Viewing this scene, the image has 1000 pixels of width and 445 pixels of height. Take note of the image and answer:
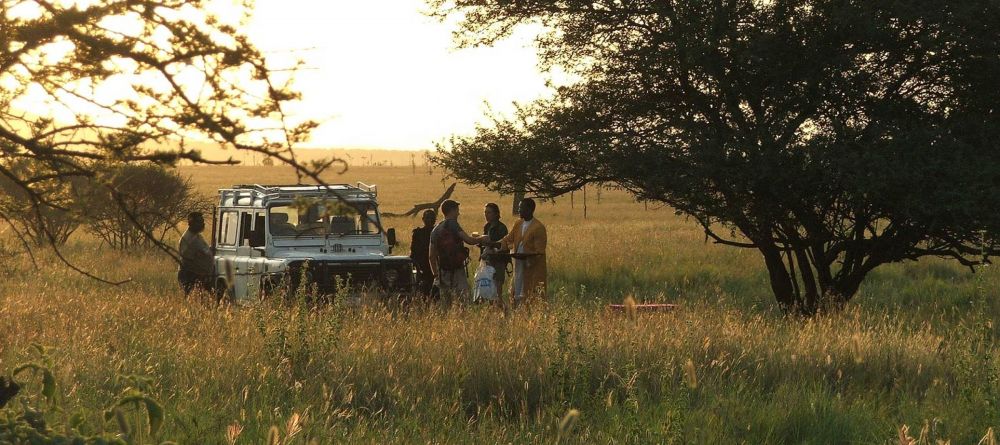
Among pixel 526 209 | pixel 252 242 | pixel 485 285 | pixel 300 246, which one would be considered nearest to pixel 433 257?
pixel 485 285

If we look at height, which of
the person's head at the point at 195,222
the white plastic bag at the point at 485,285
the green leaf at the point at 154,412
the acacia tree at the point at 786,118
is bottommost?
the white plastic bag at the point at 485,285

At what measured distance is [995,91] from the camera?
43.5 feet

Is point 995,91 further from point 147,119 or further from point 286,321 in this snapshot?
point 147,119

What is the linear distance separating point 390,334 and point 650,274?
45.8 ft

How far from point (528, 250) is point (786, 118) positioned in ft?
11.3

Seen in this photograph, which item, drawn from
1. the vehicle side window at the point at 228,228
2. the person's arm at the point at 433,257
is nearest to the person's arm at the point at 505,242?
the person's arm at the point at 433,257

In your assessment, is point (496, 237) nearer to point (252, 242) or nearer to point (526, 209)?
point (526, 209)

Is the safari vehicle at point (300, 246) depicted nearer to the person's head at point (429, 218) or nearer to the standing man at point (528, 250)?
the person's head at point (429, 218)

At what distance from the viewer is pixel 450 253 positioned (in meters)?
13.1

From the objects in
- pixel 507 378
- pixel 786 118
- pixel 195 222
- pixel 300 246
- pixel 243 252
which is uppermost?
pixel 786 118

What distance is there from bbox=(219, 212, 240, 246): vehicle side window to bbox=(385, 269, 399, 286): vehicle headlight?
245 cm

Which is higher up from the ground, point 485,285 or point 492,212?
point 492,212

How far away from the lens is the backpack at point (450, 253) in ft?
42.8

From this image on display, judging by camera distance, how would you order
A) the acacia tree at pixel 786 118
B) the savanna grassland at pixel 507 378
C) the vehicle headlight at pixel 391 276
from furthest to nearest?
the vehicle headlight at pixel 391 276 → the acacia tree at pixel 786 118 → the savanna grassland at pixel 507 378
